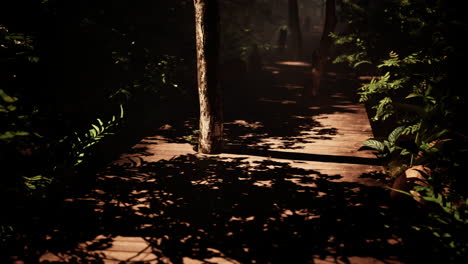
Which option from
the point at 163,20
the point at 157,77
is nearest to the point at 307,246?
the point at 157,77

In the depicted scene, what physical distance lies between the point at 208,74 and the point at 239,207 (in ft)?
10.4

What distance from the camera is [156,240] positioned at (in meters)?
4.11

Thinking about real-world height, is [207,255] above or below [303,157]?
below

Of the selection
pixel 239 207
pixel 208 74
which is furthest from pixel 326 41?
pixel 239 207

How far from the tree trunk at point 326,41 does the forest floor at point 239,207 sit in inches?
185

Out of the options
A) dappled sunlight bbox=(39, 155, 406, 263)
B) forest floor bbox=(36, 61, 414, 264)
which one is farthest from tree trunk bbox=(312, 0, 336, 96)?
dappled sunlight bbox=(39, 155, 406, 263)

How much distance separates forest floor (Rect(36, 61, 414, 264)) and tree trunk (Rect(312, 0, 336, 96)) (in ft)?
15.5

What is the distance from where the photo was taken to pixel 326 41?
12.1 m

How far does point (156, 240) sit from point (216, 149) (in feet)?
11.0

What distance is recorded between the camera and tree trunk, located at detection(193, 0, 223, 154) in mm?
5988

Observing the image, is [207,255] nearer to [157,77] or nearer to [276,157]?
[276,157]

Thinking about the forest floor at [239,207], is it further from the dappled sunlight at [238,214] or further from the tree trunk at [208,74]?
the tree trunk at [208,74]

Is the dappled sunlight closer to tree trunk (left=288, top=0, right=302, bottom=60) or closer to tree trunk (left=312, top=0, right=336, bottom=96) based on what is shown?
tree trunk (left=312, top=0, right=336, bottom=96)

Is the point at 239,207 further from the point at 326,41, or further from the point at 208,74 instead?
the point at 326,41
